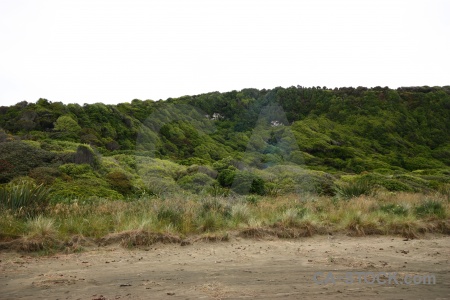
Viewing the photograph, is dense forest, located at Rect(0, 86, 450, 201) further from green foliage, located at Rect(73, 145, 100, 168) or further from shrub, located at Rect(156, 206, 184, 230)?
shrub, located at Rect(156, 206, 184, 230)

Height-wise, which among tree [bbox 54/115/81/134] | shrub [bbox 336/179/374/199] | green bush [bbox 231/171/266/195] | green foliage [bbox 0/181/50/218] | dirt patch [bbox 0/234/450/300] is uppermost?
tree [bbox 54/115/81/134]

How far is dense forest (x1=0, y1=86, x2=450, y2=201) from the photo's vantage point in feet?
65.9

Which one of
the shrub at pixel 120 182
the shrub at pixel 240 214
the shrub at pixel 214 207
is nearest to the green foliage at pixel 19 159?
the shrub at pixel 120 182

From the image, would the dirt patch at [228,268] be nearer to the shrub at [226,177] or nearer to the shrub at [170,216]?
the shrub at [170,216]

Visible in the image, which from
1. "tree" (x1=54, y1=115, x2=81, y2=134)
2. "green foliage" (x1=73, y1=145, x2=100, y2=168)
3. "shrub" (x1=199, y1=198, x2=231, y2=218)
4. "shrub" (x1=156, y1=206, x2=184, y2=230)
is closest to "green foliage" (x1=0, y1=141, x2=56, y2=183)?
"green foliage" (x1=73, y1=145, x2=100, y2=168)

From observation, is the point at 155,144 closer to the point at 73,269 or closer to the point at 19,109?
the point at 19,109

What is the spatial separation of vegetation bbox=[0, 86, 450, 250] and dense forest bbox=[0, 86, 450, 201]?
0.14m

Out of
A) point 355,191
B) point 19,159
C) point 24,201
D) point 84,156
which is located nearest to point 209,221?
point 24,201

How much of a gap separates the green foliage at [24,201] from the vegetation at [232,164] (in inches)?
1.4

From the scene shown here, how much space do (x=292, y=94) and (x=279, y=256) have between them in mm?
64331

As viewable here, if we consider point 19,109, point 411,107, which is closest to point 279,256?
point 19,109

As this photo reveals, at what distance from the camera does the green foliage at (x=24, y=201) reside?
29.4ft

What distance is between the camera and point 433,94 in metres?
63.8

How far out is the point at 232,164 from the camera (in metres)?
26.1
